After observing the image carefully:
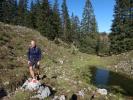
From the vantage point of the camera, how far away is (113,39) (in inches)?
2431

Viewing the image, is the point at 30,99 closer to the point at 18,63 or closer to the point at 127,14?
the point at 18,63

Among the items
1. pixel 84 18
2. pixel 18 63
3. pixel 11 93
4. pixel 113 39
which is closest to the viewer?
pixel 11 93

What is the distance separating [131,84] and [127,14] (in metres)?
33.5

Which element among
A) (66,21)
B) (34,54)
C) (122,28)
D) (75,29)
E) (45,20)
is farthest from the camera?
(75,29)

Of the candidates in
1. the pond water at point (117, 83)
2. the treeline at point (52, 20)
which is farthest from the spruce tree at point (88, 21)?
the pond water at point (117, 83)

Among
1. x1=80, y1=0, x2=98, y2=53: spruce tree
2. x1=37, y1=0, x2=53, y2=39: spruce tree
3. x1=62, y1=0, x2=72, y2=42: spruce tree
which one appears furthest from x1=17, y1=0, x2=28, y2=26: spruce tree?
x1=80, y1=0, x2=98, y2=53: spruce tree

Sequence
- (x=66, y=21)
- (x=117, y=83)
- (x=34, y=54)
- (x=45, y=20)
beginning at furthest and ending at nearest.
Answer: (x=66, y=21) → (x=45, y=20) → (x=117, y=83) → (x=34, y=54)

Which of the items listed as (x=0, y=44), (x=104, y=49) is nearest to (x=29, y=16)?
(x=104, y=49)

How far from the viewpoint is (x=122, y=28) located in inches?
2392

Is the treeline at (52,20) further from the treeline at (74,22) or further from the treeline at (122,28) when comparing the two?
the treeline at (122,28)

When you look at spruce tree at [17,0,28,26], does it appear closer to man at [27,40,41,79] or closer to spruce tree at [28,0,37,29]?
spruce tree at [28,0,37,29]

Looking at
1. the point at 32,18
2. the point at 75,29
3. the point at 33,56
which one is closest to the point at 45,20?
the point at 32,18

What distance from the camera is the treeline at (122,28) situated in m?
59.5

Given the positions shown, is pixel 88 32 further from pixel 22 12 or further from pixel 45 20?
pixel 22 12
